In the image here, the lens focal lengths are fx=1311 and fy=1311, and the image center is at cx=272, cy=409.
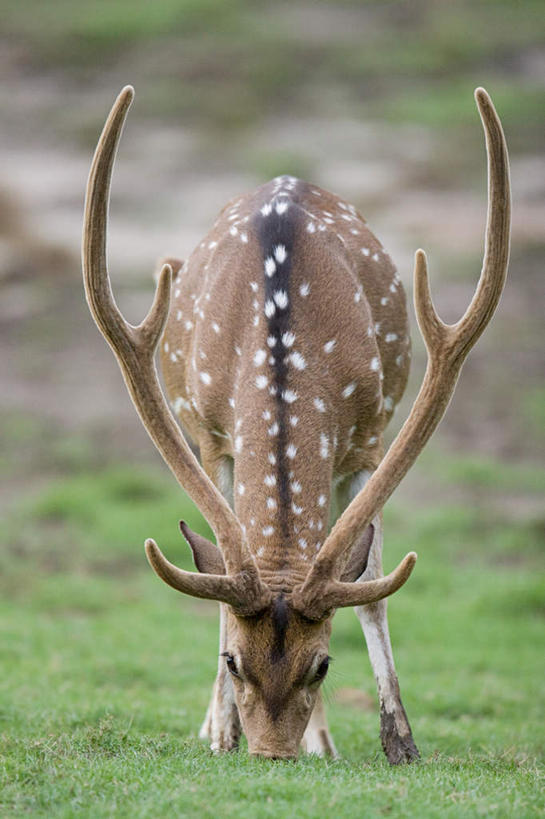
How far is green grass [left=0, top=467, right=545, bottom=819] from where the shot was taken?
5094mm

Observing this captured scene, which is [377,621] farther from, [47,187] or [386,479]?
[47,187]

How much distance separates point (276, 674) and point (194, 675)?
425 cm

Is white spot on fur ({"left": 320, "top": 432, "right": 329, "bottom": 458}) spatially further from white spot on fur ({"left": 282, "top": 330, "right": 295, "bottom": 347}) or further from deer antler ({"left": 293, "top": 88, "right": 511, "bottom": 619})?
white spot on fur ({"left": 282, "top": 330, "right": 295, "bottom": 347})

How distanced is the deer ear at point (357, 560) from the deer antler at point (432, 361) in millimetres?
70

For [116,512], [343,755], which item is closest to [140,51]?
[116,512]

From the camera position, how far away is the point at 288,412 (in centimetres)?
628

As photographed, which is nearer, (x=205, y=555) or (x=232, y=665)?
(x=232, y=665)

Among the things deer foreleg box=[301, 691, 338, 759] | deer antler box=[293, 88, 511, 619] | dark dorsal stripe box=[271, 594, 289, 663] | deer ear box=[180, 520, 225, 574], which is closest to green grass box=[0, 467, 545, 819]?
deer foreleg box=[301, 691, 338, 759]

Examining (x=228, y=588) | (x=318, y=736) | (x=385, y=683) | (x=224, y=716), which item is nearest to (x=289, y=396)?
(x=228, y=588)

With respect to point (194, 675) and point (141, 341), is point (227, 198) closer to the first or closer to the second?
point (194, 675)

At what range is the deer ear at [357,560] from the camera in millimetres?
5945

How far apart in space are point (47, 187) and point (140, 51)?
10294 mm

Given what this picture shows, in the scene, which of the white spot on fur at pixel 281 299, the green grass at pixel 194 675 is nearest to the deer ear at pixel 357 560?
the green grass at pixel 194 675

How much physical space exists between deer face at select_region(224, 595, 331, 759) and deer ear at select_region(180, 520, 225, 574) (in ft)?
0.97
